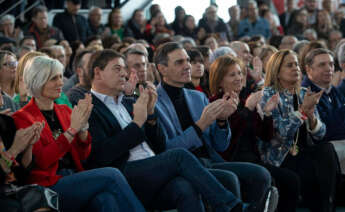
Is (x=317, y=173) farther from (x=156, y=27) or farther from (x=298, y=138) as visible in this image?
(x=156, y=27)

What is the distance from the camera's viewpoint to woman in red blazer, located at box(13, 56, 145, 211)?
9.87 ft

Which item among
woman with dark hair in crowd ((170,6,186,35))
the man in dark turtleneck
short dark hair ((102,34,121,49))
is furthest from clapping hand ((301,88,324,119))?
woman with dark hair in crowd ((170,6,186,35))

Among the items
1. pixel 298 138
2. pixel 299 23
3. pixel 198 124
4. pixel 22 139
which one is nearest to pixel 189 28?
pixel 299 23

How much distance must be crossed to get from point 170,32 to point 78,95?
196 inches

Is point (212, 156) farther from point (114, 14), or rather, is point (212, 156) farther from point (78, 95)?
point (114, 14)

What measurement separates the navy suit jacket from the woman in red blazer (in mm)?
654

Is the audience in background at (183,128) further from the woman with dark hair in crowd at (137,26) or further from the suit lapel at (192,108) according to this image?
the woman with dark hair in crowd at (137,26)

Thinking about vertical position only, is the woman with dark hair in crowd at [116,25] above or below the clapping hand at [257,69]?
above

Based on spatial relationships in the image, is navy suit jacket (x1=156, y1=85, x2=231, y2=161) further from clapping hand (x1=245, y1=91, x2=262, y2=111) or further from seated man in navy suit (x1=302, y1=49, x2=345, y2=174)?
seated man in navy suit (x1=302, y1=49, x2=345, y2=174)

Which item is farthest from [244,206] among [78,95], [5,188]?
[78,95]

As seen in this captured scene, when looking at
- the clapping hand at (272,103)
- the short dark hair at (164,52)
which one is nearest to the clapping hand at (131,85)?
the short dark hair at (164,52)

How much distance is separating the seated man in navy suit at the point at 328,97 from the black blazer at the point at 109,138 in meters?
1.61

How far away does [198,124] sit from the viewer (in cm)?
364

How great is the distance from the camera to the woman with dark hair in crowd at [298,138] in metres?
4.07
